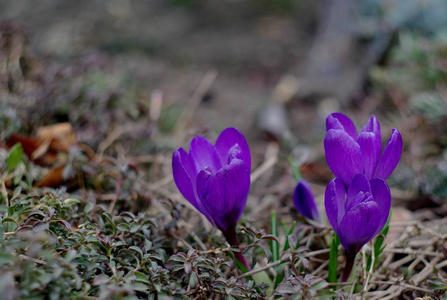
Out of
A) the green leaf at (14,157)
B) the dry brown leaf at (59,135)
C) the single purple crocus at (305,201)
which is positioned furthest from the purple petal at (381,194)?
the dry brown leaf at (59,135)

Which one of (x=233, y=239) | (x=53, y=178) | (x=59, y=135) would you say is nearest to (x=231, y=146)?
(x=233, y=239)

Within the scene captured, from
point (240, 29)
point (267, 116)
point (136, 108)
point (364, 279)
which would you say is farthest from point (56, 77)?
point (240, 29)

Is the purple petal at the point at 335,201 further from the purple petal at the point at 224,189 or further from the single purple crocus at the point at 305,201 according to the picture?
the single purple crocus at the point at 305,201

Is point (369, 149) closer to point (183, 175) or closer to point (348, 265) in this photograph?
point (348, 265)

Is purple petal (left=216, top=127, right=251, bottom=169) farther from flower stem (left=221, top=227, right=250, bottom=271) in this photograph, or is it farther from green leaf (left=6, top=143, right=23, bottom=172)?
green leaf (left=6, top=143, right=23, bottom=172)

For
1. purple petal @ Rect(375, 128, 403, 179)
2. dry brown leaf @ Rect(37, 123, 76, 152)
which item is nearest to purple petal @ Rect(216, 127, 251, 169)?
purple petal @ Rect(375, 128, 403, 179)
